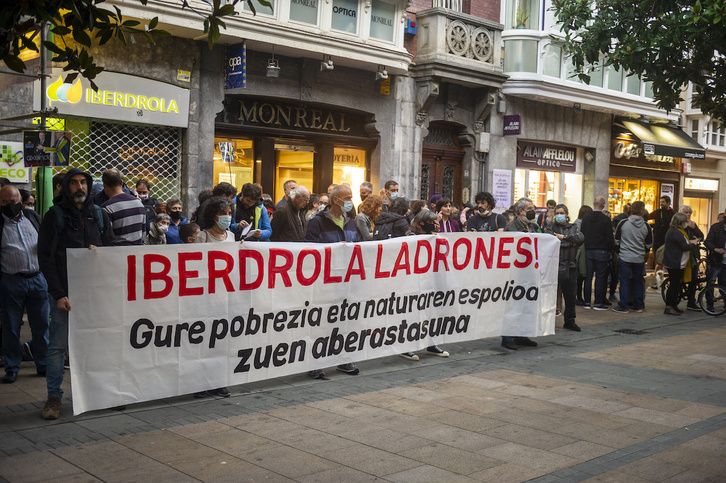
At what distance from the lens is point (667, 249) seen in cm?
1397

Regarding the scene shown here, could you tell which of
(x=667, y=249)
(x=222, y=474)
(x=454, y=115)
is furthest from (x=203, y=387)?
(x=454, y=115)

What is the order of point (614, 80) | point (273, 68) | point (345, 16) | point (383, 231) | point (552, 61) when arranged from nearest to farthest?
point (383, 231)
point (273, 68)
point (345, 16)
point (552, 61)
point (614, 80)

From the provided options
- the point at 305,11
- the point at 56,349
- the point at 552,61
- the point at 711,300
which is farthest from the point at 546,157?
the point at 56,349

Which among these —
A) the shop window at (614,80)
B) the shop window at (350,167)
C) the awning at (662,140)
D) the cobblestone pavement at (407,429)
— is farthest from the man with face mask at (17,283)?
the awning at (662,140)

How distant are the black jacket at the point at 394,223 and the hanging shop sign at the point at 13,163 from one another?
6.34 metres

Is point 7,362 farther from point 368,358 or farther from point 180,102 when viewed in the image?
point 180,102

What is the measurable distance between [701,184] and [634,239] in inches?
695

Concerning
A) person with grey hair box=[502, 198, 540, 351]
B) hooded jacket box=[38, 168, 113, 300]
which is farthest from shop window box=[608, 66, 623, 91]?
hooded jacket box=[38, 168, 113, 300]

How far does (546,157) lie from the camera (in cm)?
2219

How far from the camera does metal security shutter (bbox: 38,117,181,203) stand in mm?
13297

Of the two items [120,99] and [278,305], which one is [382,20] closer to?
[120,99]

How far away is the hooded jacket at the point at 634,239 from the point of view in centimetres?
1389

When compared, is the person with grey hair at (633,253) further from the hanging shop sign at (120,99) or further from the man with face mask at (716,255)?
the hanging shop sign at (120,99)

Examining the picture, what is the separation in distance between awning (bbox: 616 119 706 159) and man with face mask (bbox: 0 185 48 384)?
1937 centimetres
